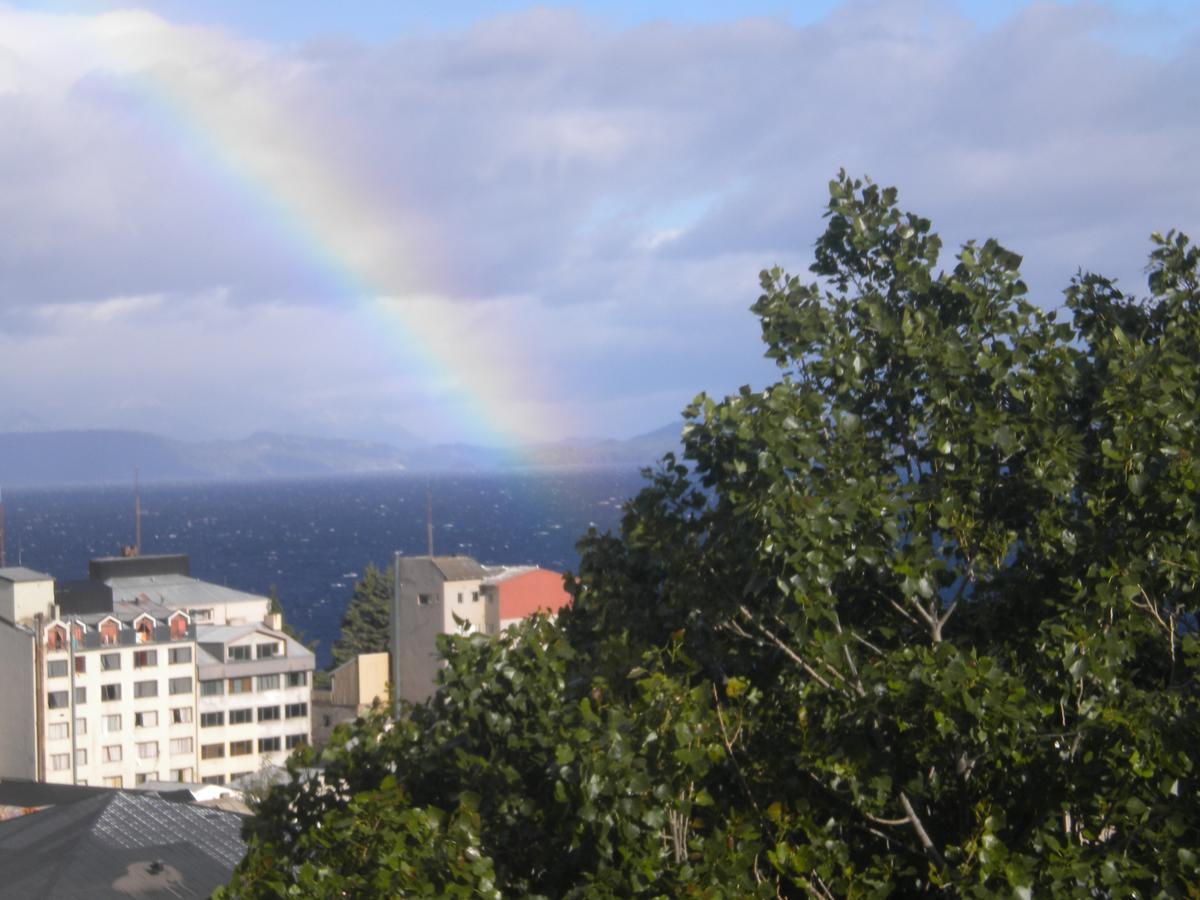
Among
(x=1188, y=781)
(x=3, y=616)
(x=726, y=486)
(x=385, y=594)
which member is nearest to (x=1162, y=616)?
(x=1188, y=781)

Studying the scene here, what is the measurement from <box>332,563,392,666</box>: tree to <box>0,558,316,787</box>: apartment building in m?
22.9

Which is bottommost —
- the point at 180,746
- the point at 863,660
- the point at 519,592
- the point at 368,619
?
the point at 180,746

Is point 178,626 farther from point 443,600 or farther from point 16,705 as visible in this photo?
point 443,600

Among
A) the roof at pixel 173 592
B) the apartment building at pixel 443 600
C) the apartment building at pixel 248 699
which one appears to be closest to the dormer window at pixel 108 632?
the apartment building at pixel 248 699

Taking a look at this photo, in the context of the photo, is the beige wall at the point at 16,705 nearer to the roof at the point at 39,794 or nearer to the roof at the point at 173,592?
the roof at the point at 173,592

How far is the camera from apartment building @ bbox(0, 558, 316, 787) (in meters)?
51.7

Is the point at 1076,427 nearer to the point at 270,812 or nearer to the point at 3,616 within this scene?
the point at 270,812

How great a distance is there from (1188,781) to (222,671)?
173ft

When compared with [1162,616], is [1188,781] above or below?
below

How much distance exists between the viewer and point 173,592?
6750 centimetres

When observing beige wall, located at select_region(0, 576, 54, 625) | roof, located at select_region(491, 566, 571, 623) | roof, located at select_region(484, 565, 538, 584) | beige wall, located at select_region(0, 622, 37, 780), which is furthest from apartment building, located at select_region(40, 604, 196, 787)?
roof, located at select_region(491, 566, 571, 623)

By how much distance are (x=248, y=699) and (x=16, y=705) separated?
8244 mm

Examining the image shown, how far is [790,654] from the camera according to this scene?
6262 mm

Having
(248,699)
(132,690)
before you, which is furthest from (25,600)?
(248,699)
